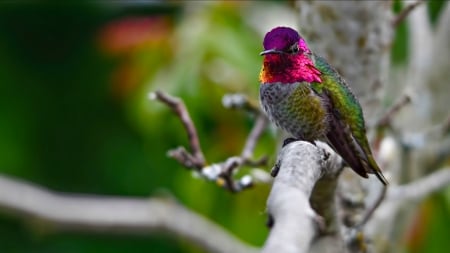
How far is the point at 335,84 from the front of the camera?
2.92 metres

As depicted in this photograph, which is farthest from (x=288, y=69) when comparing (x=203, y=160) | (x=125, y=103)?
(x=125, y=103)

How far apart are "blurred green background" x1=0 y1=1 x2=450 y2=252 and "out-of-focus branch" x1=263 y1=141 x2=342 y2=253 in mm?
2186

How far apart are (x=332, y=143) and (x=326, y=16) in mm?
817

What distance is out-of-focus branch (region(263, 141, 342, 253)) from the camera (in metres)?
1.75

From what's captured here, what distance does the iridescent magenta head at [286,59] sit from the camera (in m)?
2.69

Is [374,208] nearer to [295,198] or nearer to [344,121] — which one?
[344,121]

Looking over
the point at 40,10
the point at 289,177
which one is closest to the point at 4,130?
the point at 40,10

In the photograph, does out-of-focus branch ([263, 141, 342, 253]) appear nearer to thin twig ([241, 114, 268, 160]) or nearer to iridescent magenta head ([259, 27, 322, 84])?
iridescent magenta head ([259, 27, 322, 84])

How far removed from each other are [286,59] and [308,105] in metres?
0.13

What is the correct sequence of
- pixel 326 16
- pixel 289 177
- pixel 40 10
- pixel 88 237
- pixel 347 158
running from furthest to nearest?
pixel 40 10, pixel 88 237, pixel 326 16, pixel 347 158, pixel 289 177

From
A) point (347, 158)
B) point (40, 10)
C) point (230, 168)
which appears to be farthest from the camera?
point (40, 10)

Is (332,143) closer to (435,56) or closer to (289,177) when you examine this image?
(289,177)

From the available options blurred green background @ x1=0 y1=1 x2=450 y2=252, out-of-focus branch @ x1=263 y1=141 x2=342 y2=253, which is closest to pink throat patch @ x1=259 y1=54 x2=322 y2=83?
out-of-focus branch @ x1=263 y1=141 x2=342 y2=253

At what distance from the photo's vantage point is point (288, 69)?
2799 mm
